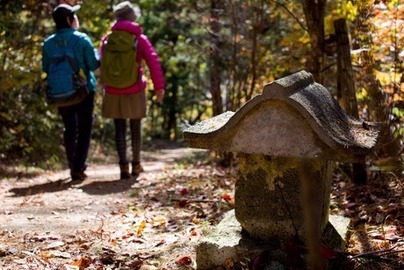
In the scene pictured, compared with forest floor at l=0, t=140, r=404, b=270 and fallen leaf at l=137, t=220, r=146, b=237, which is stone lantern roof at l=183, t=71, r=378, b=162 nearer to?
forest floor at l=0, t=140, r=404, b=270

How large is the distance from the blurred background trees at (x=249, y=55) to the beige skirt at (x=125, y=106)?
2.17 ft

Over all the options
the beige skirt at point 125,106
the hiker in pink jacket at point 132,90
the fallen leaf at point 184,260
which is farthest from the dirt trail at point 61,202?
the fallen leaf at point 184,260

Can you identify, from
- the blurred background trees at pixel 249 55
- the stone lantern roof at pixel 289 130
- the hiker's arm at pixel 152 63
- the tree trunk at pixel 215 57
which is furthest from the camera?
the tree trunk at pixel 215 57

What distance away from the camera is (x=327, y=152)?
2.90 metres

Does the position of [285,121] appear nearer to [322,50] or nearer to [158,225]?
[158,225]

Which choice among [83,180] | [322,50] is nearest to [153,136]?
[83,180]

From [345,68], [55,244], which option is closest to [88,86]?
[55,244]

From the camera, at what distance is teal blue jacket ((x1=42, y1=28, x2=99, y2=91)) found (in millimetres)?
6570

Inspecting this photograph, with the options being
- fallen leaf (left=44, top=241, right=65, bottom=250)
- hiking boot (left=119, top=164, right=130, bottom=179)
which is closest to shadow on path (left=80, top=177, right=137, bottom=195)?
hiking boot (left=119, top=164, right=130, bottom=179)

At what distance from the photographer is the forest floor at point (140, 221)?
11.7 feet

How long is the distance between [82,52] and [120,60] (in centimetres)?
49

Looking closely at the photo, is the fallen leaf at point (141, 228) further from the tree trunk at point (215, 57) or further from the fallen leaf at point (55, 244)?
the tree trunk at point (215, 57)

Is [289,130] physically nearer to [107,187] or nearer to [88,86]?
[107,187]

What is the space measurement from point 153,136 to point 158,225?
15476 mm
